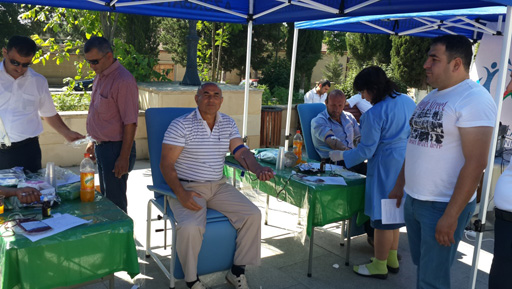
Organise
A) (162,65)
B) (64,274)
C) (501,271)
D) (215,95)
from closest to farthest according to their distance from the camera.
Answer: (64,274), (501,271), (215,95), (162,65)

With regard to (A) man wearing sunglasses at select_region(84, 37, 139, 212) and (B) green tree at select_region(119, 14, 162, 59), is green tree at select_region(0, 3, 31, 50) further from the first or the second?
(A) man wearing sunglasses at select_region(84, 37, 139, 212)

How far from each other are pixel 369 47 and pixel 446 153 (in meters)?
18.1

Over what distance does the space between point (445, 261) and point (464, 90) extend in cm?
88

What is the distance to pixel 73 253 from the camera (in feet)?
6.93

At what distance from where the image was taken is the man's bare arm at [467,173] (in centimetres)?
204

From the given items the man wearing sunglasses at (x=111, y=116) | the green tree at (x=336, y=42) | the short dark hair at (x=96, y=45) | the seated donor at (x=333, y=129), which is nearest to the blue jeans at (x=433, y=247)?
the seated donor at (x=333, y=129)

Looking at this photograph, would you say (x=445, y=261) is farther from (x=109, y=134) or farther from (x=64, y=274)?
(x=109, y=134)

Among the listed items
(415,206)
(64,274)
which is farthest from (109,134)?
(415,206)

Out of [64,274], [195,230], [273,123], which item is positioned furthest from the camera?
[273,123]

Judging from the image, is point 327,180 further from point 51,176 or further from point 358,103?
point 358,103

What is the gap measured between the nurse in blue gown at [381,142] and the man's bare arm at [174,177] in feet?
4.36

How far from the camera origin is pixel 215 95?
320 cm

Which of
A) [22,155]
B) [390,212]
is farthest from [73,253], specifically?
[390,212]

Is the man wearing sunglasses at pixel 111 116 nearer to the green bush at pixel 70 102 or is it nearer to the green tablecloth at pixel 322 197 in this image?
the green tablecloth at pixel 322 197
